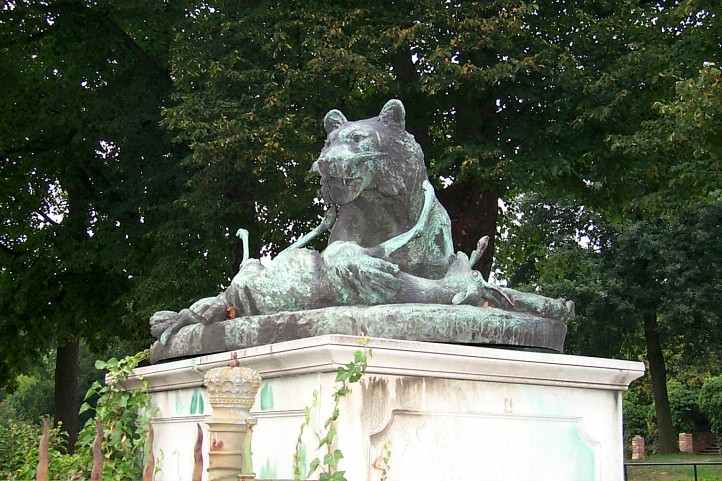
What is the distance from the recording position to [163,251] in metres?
16.0

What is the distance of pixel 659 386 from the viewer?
2706 centimetres

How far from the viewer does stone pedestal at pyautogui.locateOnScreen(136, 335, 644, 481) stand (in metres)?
4.57

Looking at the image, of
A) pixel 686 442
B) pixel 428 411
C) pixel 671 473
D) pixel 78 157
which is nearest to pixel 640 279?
pixel 671 473

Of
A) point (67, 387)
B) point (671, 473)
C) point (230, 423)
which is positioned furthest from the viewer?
point (67, 387)

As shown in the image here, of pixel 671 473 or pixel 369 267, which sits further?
pixel 671 473

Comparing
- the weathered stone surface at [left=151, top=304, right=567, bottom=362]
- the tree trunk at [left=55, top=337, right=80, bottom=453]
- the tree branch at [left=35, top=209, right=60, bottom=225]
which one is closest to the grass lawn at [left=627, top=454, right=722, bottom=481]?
the tree trunk at [left=55, top=337, right=80, bottom=453]

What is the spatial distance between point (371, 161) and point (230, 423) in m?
2.48

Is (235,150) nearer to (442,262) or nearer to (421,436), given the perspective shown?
(442,262)

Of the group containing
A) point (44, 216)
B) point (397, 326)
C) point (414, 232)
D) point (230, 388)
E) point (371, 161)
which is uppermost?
point (44, 216)

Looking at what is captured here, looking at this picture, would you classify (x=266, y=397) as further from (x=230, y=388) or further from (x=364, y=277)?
(x=230, y=388)

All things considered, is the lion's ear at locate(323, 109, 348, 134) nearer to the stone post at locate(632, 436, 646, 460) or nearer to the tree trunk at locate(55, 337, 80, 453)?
the tree trunk at locate(55, 337, 80, 453)

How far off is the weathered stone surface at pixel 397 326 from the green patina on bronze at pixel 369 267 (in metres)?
0.01

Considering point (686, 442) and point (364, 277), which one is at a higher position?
point (364, 277)

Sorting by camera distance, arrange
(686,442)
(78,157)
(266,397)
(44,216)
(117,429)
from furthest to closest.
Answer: (686,442) → (44,216) → (78,157) → (117,429) → (266,397)
